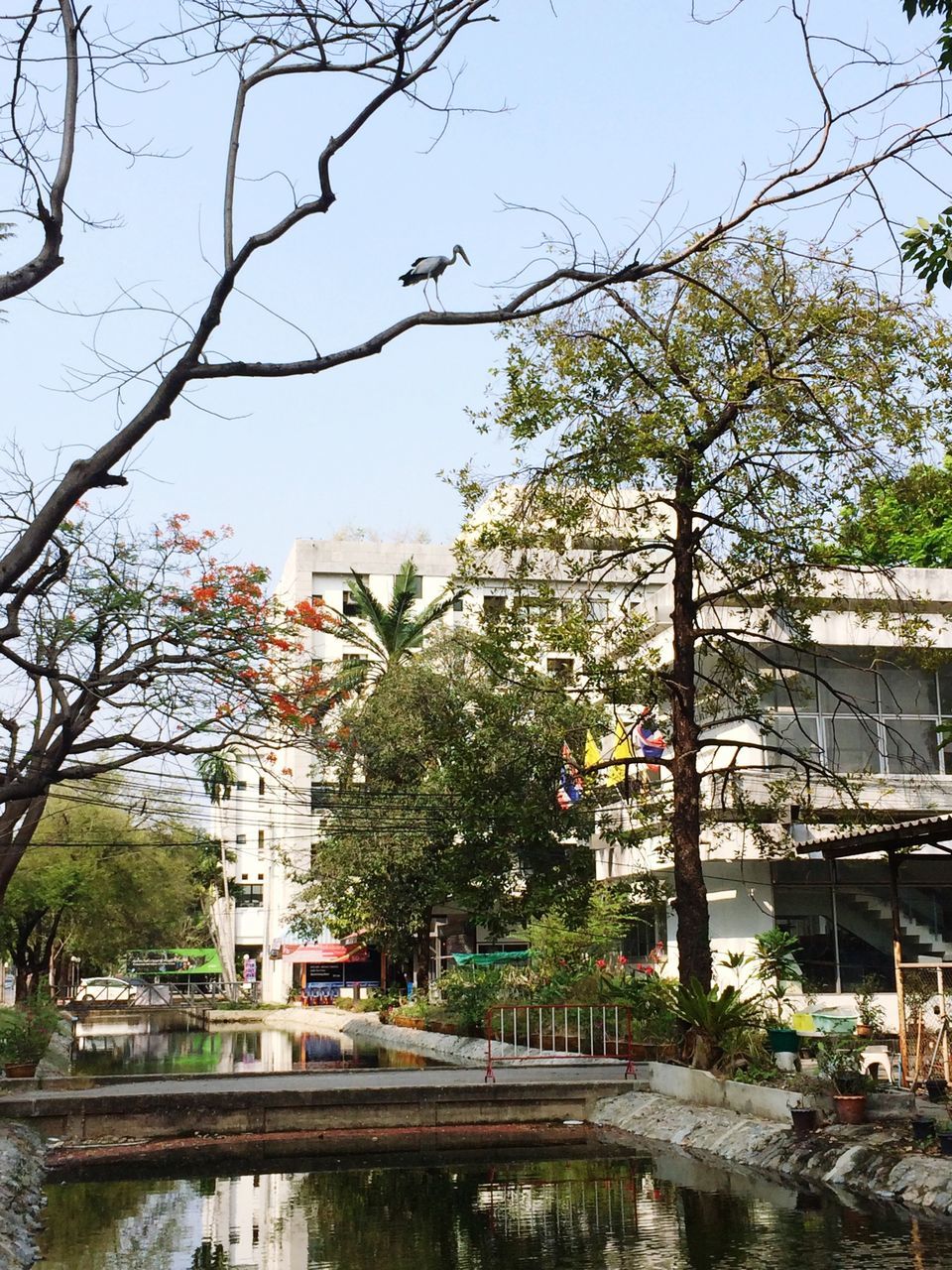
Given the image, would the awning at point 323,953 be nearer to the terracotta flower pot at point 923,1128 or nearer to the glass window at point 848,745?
the glass window at point 848,745

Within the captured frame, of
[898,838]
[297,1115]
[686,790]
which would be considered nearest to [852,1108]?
[898,838]

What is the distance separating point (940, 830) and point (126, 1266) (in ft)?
33.2

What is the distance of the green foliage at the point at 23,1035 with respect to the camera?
23531 mm

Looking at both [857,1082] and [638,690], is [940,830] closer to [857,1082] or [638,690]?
[857,1082]

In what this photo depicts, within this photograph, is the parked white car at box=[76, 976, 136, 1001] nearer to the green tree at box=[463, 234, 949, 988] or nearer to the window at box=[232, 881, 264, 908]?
the window at box=[232, 881, 264, 908]

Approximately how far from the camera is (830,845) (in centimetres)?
1914

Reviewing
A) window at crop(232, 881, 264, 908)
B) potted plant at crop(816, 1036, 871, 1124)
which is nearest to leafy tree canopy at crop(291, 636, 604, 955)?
potted plant at crop(816, 1036, 871, 1124)

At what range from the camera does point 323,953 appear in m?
61.5

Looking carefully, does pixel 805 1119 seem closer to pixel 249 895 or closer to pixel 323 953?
pixel 323 953

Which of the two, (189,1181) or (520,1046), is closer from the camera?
(189,1181)

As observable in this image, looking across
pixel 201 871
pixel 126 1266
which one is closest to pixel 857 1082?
pixel 126 1266

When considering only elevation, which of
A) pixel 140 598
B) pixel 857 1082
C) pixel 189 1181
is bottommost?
pixel 189 1181

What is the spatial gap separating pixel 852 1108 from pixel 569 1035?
12143mm

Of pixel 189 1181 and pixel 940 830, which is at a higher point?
pixel 940 830
